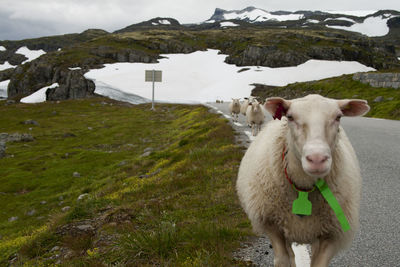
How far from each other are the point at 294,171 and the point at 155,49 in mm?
144165

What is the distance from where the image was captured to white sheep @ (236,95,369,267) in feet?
10.6

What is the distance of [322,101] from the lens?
11.0ft

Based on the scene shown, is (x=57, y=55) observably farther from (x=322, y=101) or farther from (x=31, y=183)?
(x=322, y=101)

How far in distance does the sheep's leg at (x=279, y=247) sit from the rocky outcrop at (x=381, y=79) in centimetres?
3423

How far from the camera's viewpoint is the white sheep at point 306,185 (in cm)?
322

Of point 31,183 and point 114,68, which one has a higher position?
point 114,68

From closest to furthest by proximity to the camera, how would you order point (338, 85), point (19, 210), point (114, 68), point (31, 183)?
1. point (19, 210)
2. point (31, 183)
3. point (338, 85)
4. point (114, 68)

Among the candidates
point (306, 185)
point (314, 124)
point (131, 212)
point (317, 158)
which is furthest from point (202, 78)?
point (317, 158)

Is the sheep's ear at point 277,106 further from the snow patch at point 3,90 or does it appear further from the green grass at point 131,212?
the snow patch at point 3,90

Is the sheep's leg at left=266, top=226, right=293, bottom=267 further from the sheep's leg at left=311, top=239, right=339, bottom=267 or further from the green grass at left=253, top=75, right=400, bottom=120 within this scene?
the green grass at left=253, top=75, right=400, bottom=120

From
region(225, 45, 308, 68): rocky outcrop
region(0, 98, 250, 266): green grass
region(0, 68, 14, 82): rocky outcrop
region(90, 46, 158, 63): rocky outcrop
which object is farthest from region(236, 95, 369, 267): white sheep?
region(0, 68, 14, 82): rocky outcrop

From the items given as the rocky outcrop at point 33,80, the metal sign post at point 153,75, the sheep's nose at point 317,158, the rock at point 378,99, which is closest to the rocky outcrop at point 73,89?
the metal sign post at point 153,75

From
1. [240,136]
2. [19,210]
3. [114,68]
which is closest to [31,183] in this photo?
[19,210]

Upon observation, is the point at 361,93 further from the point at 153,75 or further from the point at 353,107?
the point at 153,75
